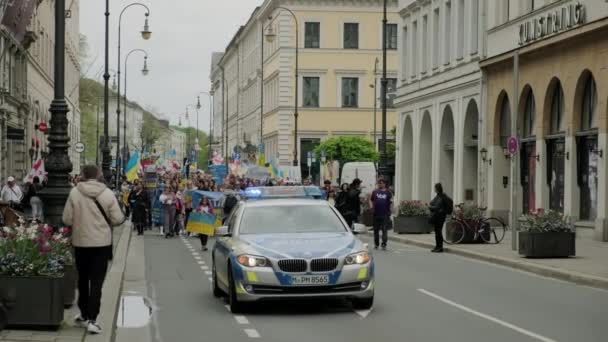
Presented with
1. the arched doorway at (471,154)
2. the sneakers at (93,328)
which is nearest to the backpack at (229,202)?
the arched doorway at (471,154)

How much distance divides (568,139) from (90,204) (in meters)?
25.7

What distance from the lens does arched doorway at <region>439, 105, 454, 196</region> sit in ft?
171

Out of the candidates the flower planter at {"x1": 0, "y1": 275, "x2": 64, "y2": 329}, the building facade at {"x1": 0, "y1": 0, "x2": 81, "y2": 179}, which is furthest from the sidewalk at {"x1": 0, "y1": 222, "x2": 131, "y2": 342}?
the building facade at {"x1": 0, "y1": 0, "x2": 81, "y2": 179}

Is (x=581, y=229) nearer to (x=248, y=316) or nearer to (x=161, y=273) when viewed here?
(x=161, y=273)

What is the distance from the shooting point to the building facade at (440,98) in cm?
4794

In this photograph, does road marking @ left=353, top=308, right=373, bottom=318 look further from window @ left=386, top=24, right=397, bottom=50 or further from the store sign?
window @ left=386, top=24, right=397, bottom=50

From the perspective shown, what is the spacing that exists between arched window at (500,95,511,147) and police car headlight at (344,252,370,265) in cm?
2875

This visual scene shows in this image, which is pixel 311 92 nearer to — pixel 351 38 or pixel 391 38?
pixel 351 38

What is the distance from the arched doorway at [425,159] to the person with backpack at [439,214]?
2419cm

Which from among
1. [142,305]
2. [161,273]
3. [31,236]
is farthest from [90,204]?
[161,273]

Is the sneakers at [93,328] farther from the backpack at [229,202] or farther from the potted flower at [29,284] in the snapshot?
the backpack at [229,202]

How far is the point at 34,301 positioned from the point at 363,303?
5.18 metres

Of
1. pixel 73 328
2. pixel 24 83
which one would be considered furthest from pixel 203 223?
pixel 24 83

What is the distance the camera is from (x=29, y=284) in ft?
39.7
